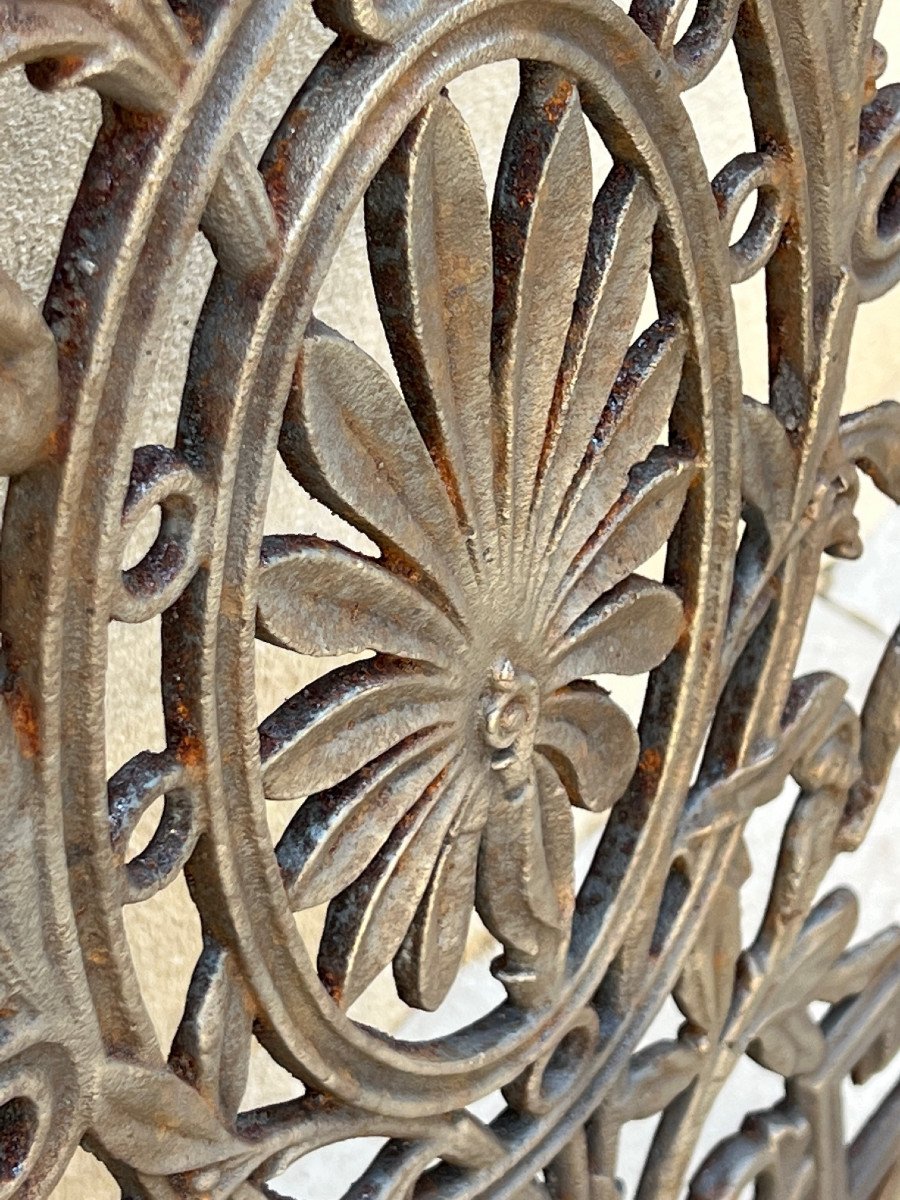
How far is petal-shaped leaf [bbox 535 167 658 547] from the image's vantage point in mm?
376

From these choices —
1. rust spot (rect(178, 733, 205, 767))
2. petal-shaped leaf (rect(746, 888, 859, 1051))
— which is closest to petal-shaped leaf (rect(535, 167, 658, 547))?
rust spot (rect(178, 733, 205, 767))

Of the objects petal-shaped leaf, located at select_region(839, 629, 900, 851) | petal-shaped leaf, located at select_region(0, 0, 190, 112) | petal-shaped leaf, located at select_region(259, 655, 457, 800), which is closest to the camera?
petal-shaped leaf, located at select_region(0, 0, 190, 112)

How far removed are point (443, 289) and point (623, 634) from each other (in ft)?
0.39

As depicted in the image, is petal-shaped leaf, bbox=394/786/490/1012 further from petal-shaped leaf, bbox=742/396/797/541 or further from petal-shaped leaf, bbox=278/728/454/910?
petal-shaped leaf, bbox=742/396/797/541

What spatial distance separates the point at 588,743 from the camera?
42cm

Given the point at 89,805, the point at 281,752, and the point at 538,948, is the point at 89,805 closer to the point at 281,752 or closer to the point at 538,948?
the point at 281,752

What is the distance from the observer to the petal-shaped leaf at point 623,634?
1.32ft

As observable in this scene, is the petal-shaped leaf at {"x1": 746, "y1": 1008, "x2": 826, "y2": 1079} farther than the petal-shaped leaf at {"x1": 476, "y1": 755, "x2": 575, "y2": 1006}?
Yes

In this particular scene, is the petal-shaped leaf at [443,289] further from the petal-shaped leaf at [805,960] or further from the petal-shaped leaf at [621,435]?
the petal-shaped leaf at [805,960]

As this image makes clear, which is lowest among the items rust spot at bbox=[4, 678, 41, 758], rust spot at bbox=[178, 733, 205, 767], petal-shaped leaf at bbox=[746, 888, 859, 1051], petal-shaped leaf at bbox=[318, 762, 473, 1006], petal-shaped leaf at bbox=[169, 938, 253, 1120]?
petal-shaped leaf at bbox=[746, 888, 859, 1051]

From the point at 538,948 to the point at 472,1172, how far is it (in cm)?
6

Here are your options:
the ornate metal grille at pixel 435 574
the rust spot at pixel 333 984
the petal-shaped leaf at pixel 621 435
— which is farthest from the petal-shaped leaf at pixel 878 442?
the rust spot at pixel 333 984

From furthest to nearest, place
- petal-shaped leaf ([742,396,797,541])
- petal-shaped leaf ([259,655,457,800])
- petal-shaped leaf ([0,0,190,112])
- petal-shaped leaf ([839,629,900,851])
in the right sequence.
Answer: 1. petal-shaped leaf ([839,629,900,851])
2. petal-shaped leaf ([742,396,797,541])
3. petal-shaped leaf ([259,655,457,800])
4. petal-shaped leaf ([0,0,190,112])

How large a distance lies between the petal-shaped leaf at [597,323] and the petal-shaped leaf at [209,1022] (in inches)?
4.7
